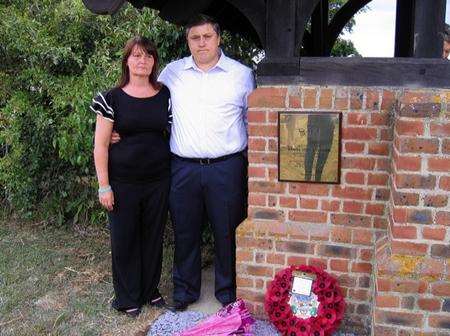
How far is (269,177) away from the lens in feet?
10.1

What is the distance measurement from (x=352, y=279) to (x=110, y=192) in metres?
1.57

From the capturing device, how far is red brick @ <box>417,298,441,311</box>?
265cm

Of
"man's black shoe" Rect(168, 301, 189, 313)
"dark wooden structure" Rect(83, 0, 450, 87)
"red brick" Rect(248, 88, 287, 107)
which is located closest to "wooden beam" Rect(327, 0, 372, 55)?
"dark wooden structure" Rect(83, 0, 450, 87)

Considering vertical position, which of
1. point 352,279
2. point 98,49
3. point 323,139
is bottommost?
point 352,279

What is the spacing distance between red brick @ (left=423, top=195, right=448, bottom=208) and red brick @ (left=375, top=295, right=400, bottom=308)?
1.75 ft

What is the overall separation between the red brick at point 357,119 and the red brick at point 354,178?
0.29m

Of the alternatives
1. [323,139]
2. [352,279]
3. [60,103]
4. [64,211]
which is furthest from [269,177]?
[64,211]

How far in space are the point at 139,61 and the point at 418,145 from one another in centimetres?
166

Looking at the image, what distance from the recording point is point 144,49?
3076mm

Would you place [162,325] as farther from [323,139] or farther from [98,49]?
[98,49]

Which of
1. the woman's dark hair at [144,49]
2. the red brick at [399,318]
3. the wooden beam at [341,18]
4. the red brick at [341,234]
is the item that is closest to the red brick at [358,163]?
the red brick at [341,234]

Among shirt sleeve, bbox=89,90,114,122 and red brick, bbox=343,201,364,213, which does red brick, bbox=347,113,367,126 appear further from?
shirt sleeve, bbox=89,90,114,122

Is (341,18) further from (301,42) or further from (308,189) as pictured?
(308,189)

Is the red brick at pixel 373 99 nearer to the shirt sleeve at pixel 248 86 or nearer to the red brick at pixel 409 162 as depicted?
the red brick at pixel 409 162
